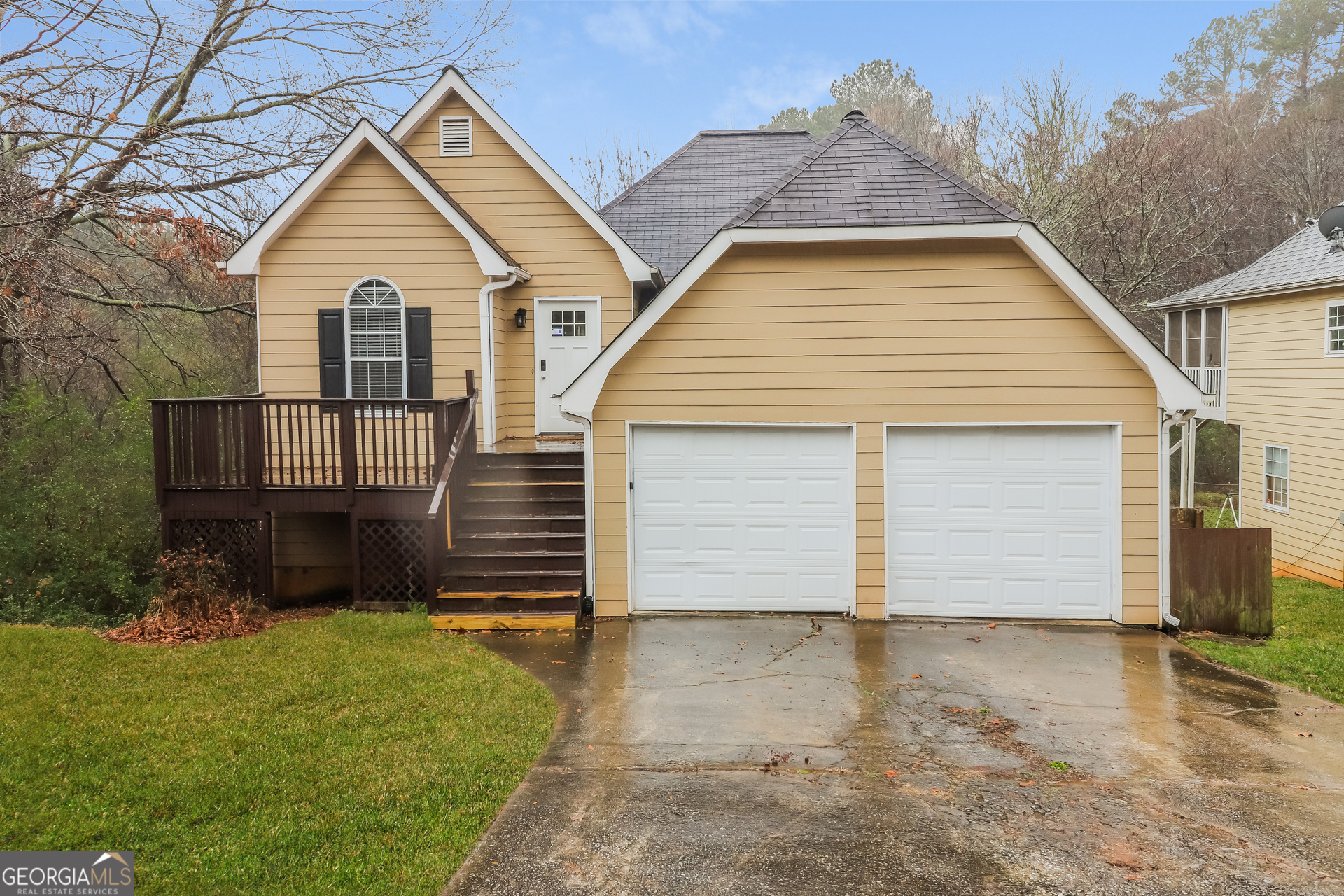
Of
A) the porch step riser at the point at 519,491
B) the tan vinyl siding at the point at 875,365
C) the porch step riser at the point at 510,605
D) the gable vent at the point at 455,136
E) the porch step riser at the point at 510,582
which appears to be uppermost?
the gable vent at the point at 455,136

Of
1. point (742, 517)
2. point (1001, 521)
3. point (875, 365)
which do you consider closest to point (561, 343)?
point (742, 517)

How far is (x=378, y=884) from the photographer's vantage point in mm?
4137

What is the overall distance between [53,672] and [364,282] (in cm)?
598

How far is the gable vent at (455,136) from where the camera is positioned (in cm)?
1261

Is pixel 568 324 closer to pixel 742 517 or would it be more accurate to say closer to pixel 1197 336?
pixel 742 517

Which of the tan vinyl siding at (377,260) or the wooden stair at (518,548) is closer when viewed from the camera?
the wooden stair at (518,548)

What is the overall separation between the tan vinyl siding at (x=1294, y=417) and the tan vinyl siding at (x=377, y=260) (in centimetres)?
1455

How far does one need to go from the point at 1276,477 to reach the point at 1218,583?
10259 mm

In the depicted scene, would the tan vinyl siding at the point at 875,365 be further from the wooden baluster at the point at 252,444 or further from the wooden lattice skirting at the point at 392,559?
the wooden baluster at the point at 252,444

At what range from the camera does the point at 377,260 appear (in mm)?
11492

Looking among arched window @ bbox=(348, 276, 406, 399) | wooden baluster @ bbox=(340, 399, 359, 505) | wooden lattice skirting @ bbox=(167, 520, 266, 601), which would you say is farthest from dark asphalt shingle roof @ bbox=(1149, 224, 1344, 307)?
wooden lattice skirting @ bbox=(167, 520, 266, 601)

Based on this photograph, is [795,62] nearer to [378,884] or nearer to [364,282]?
[364,282]

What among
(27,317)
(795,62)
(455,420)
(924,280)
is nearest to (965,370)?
(924,280)

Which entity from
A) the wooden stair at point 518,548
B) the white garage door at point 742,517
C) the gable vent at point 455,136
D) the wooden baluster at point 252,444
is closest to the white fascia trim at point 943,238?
the white garage door at point 742,517
